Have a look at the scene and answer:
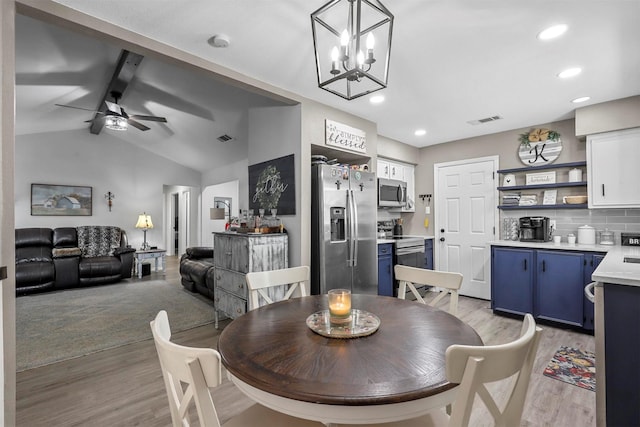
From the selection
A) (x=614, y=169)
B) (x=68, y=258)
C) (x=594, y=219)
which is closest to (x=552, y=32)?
(x=614, y=169)

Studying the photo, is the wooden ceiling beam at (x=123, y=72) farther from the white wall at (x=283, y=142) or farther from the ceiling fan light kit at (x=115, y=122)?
the white wall at (x=283, y=142)

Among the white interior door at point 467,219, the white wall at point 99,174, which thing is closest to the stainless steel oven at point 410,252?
the white interior door at point 467,219

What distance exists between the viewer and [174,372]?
0.84m

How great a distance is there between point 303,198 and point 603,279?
2351 mm

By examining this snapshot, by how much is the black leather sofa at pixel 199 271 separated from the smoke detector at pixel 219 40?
280 cm

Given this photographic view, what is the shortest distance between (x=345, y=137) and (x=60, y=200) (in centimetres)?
645

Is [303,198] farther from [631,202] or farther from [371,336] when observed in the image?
[631,202]

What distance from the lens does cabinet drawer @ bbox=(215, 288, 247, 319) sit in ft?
10.2

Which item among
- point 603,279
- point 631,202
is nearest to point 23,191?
point 603,279

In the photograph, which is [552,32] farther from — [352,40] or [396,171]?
[396,171]

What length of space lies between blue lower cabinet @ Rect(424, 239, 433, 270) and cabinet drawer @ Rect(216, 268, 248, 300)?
3.00 m

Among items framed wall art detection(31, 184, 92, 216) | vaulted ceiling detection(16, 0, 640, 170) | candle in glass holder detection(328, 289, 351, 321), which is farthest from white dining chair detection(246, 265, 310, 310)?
framed wall art detection(31, 184, 92, 216)

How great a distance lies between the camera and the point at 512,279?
3699 millimetres

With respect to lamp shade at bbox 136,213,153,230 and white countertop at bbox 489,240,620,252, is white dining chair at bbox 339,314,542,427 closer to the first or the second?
white countertop at bbox 489,240,620,252
